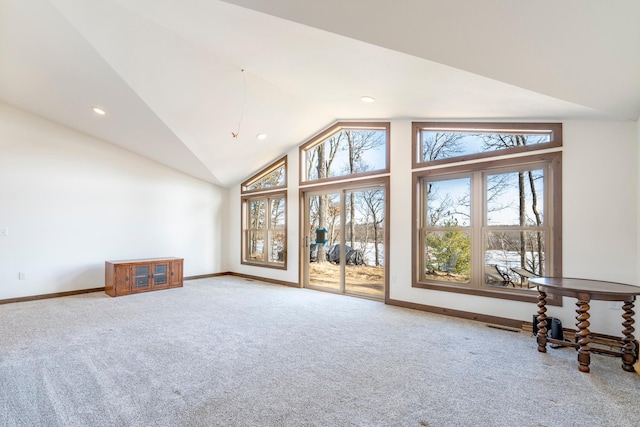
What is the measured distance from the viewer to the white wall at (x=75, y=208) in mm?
4977

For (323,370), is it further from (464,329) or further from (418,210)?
(418,210)

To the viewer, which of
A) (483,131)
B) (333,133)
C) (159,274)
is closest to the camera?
(483,131)

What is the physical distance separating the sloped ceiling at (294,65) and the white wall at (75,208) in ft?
1.46

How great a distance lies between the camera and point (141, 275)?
5.72m

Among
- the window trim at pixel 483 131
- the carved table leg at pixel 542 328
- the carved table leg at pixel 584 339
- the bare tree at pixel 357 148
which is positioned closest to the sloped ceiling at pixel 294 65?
the window trim at pixel 483 131

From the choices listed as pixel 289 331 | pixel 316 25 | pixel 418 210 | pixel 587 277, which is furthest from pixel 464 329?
pixel 316 25

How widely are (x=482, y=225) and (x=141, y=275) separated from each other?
5.76m

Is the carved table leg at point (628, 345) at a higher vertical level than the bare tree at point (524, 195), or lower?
lower

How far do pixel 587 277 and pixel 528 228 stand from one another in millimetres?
758

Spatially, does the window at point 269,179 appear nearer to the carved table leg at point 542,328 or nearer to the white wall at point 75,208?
the white wall at point 75,208

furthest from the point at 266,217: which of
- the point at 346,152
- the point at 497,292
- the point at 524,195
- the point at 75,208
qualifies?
the point at 524,195

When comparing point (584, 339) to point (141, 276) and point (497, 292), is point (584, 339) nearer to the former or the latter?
point (497, 292)

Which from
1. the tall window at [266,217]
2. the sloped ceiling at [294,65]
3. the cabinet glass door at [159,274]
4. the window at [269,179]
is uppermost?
the sloped ceiling at [294,65]

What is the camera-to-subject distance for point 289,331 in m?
3.60
